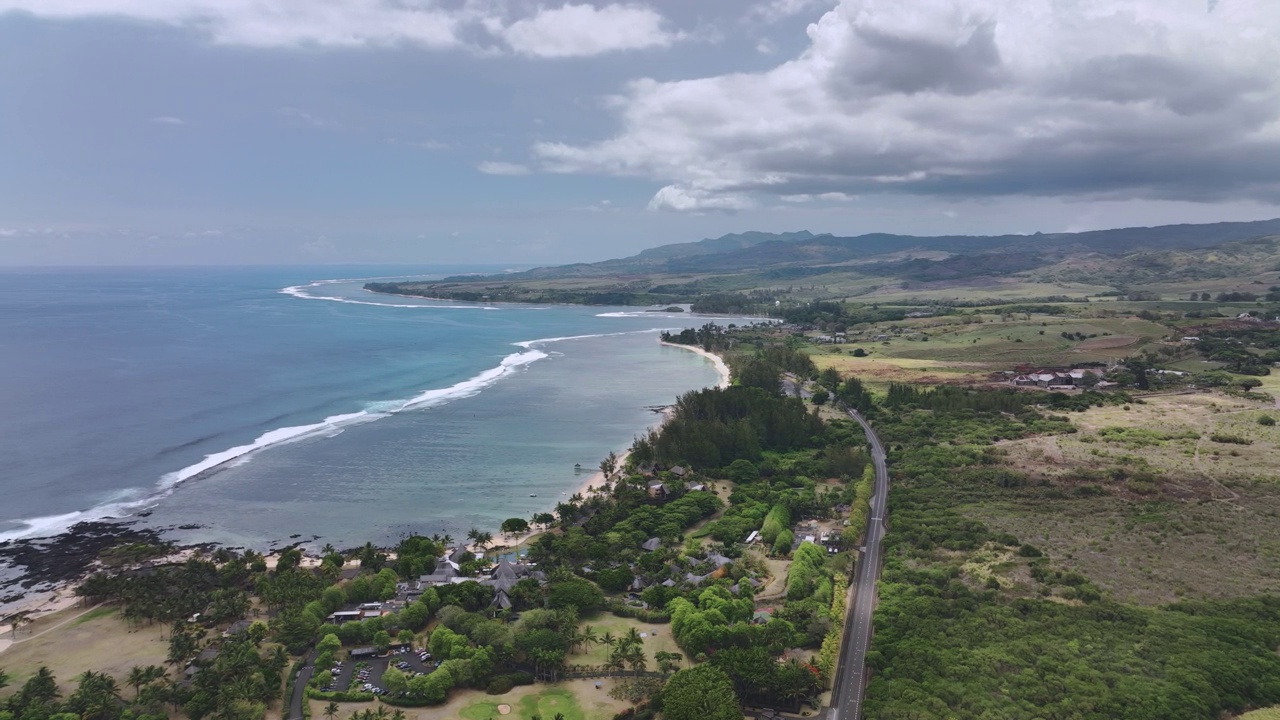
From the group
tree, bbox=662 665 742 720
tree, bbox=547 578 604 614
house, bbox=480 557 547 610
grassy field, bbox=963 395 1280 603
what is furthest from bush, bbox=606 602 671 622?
grassy field, bbox=963 395 1280 603

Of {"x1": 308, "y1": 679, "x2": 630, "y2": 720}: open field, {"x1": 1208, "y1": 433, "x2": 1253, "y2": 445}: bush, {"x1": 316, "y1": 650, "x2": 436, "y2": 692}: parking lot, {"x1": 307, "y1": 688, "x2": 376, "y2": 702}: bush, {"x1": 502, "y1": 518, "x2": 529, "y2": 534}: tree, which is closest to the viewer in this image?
{"x1": 308, "y1": 679, "x2": 630, "y2": 720}: open field

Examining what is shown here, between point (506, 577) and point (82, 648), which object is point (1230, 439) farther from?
point (82, 648)

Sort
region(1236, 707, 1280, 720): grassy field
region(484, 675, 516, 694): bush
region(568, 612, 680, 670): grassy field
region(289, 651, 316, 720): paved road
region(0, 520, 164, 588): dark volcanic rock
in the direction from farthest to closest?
region(0, 520, 164, 588): dark volcanic rock < region(568, 612, 680, 670): grassy field < region(484, 675, 516, 694): bush < region(289, 651, 316, 720): paved road < region(1236, 707, 1280, 720): grassy field

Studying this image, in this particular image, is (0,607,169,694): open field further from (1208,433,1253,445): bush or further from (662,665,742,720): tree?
(1208,433,1253,445): bush

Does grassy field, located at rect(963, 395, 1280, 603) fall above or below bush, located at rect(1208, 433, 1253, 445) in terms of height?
below

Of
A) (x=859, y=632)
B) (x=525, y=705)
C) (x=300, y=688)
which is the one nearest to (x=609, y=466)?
(x=859, y=632)

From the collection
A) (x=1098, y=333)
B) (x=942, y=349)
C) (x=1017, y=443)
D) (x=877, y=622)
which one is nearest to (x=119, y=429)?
(x=877, y=622)

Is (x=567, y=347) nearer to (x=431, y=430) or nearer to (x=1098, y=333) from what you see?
(x=431, y=430)

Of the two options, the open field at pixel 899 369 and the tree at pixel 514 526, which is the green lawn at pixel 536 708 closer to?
the tree at pixel 514 526
